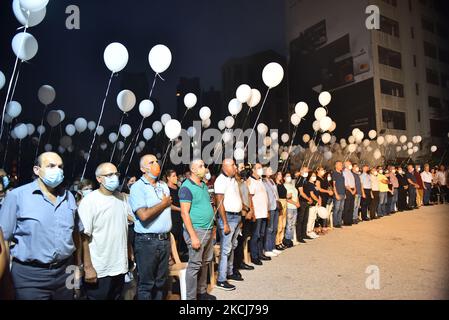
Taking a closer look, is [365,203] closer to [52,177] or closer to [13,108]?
[52,177]

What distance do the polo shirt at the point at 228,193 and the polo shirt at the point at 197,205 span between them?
2.36ft

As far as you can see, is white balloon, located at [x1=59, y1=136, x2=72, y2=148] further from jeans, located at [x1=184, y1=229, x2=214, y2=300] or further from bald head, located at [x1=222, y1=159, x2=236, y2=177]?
jeans, located at [x1=184, y1=229, x2=214, y2=300]

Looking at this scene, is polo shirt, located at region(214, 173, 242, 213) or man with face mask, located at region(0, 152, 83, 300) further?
polo shirt, located at region(214, 173, 242, 213)

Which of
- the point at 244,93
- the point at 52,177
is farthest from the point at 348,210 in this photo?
the point at 52,177

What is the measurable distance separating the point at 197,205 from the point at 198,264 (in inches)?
23.8

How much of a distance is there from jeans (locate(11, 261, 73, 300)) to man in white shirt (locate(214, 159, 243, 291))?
2.06 m

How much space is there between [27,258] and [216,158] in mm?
12179

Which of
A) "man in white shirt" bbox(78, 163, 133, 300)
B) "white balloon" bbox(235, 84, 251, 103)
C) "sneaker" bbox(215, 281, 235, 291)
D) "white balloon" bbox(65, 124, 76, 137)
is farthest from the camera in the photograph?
"white balloon" bbox(65, 124, 76, 137)

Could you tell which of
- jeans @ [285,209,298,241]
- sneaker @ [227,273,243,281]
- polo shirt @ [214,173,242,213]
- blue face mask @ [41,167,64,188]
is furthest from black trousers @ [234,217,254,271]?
blue face mask @ [41,167,64,188]

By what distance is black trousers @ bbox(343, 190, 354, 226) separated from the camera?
27.8 feet

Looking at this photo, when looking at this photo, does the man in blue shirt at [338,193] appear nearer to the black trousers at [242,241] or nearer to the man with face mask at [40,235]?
the black trousers at [242,241]

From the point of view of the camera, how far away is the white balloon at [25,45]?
4.68 meters

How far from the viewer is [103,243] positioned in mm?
2609
